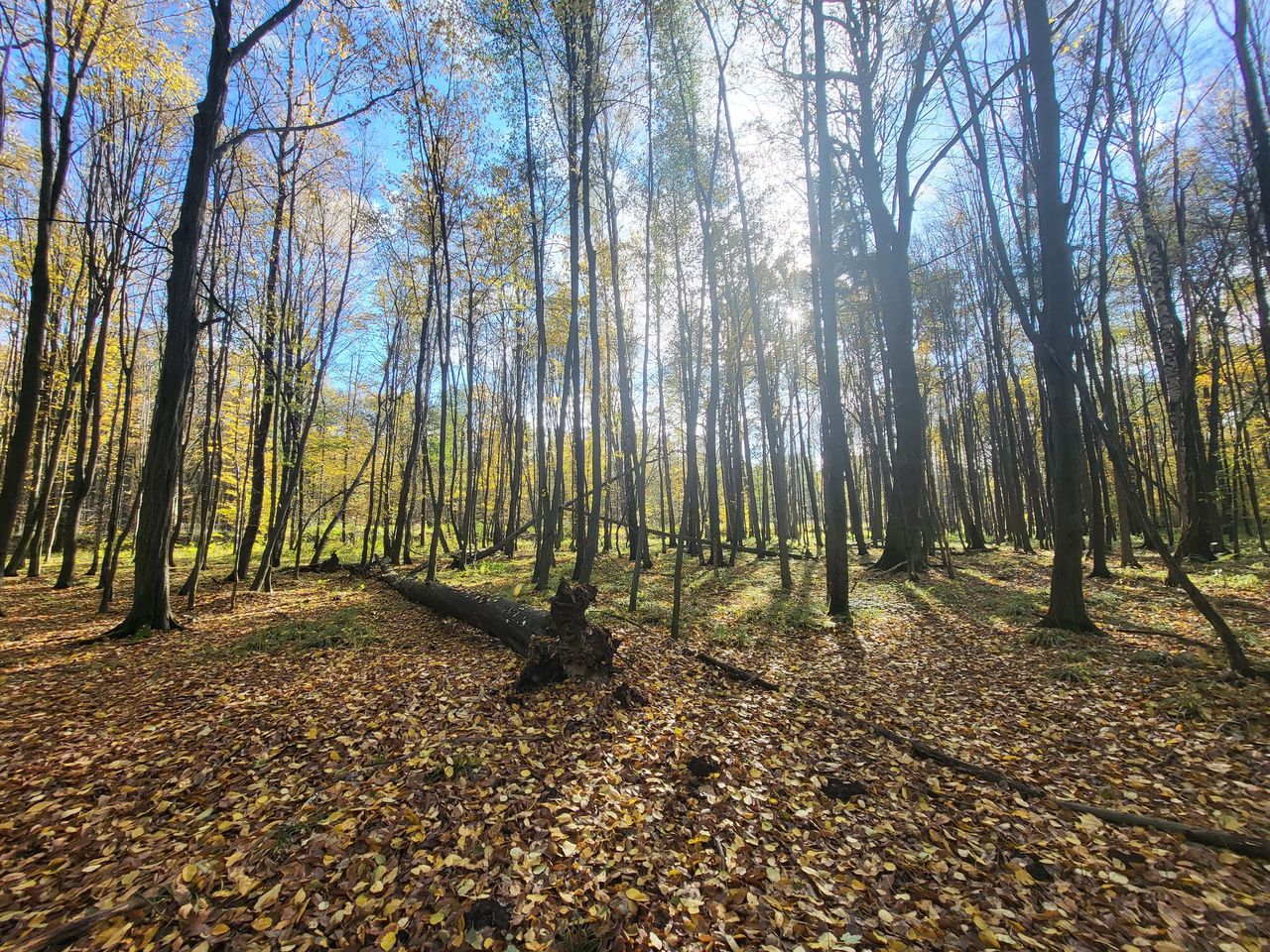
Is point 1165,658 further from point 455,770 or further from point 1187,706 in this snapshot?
point 455,770

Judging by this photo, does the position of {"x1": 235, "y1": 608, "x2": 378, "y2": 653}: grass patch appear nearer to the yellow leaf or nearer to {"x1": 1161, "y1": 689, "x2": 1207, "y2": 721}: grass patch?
the yellow leaf

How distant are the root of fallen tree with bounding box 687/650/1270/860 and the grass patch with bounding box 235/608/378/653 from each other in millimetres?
Result: 6762

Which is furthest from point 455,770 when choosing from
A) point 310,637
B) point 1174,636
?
point 1174,636

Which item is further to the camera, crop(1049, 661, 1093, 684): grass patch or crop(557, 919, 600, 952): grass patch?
crop(1049, 661, 1093, 684): grass patch

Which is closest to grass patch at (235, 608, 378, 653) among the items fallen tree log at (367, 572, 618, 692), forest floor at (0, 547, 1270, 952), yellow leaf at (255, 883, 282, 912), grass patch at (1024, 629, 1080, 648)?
forest floor at (0, 547, 1270, 952)

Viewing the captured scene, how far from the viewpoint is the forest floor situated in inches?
93.9

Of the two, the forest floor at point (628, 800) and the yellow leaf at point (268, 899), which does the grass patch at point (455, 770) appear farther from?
the yellow leaf at point (268, 899)

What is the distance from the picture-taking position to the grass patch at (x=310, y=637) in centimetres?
689

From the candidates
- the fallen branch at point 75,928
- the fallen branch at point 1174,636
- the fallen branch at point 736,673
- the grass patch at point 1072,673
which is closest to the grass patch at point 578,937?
the fallen branch at point 75,928

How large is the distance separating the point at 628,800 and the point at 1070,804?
307 centimetres

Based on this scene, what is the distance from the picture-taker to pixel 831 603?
8375mm

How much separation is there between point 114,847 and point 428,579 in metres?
8.94

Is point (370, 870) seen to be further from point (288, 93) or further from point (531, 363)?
point (531, 363)

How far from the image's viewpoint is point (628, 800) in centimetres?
341
